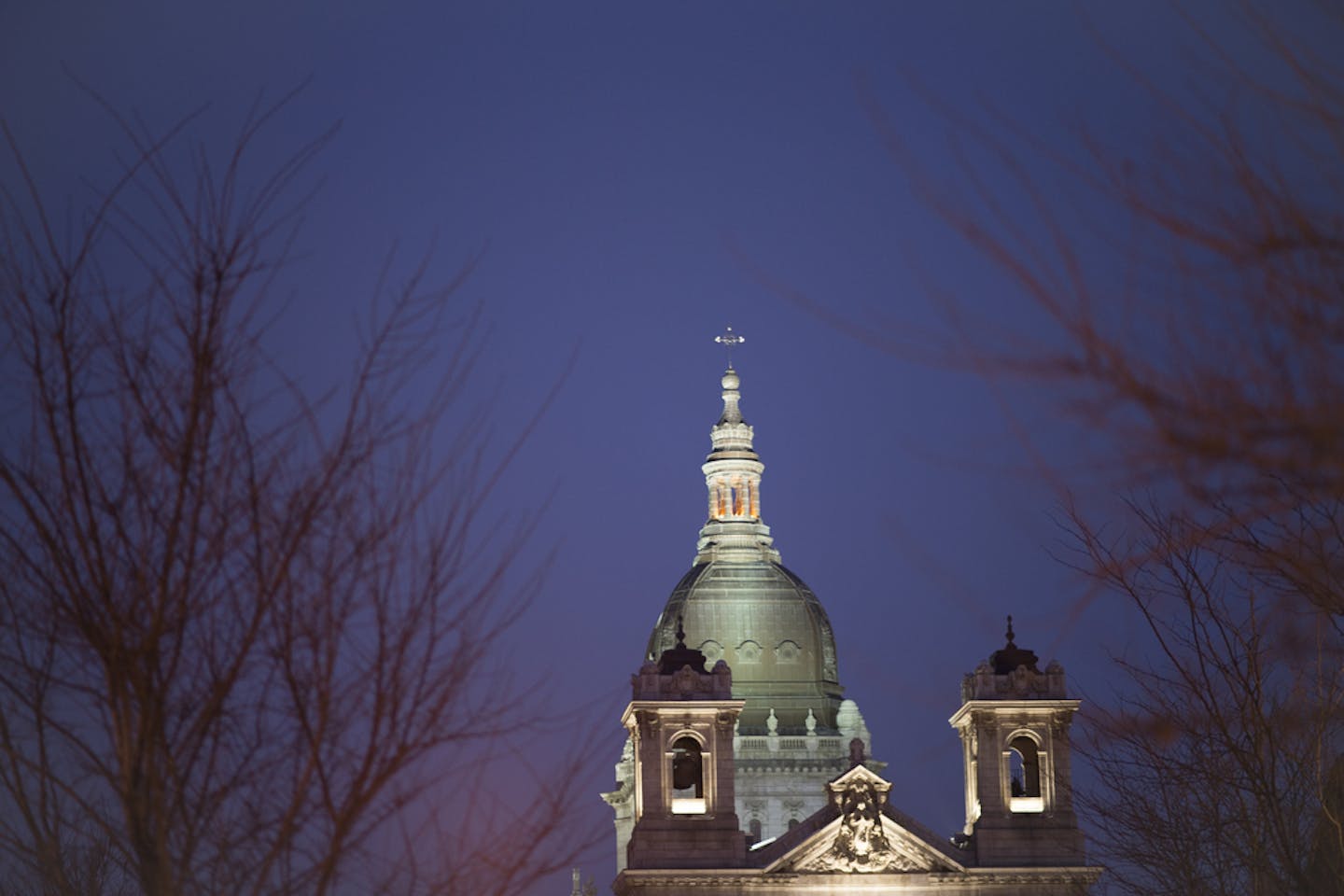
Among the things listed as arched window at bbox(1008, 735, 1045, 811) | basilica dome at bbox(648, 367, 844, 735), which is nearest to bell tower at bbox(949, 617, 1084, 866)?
arched window at bbox(1008, 735, 1045, 811)

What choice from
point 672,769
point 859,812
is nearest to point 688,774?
Answer: point 672,769

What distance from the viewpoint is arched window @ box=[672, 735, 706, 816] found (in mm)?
71938

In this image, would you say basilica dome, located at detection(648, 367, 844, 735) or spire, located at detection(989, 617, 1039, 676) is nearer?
spire, located at detection(989, 617, 1039, 676)

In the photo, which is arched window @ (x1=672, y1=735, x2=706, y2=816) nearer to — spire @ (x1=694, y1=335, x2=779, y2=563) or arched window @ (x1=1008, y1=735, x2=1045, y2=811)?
arched window @ (x1=1008, y1=735, x2=1045, y2=811)

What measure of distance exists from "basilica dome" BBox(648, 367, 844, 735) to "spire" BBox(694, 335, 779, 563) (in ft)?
0.23

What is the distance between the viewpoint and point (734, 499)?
125875mm

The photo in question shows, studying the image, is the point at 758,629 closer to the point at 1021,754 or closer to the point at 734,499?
the point at 734,499

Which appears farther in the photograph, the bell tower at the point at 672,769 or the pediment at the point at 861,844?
the pediment at the point at 861,844

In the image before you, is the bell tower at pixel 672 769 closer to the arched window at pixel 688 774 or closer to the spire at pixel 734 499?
the arched window at pixel 688 774

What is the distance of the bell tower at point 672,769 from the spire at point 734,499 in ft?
168

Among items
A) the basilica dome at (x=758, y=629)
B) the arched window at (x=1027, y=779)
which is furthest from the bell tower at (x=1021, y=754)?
the basilica dome at (x=758, y=629)

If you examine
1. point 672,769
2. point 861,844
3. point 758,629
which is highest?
point 758,629

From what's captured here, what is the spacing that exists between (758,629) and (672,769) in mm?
48085

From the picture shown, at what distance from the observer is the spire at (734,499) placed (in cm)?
12381
